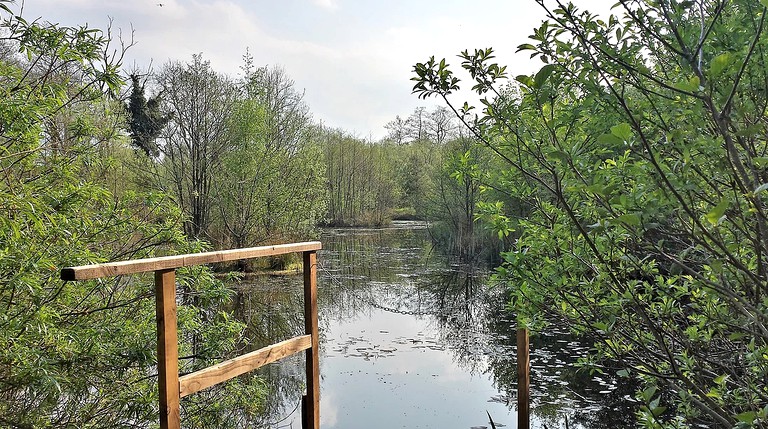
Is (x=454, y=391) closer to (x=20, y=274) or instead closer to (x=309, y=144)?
(x=20, y=274)

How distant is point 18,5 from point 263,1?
297 inches

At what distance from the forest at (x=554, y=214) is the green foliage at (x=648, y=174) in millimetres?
11

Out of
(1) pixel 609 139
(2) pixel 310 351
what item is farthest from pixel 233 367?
(1) pixel 609 139

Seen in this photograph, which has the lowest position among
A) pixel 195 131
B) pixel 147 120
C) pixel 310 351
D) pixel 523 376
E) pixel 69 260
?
pixel 523 376

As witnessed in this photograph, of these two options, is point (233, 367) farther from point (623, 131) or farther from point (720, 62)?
point (720, 62)

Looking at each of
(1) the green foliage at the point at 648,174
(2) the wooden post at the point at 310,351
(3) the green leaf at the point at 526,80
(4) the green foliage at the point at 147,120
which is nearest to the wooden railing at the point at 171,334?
(2) the wooden post at the point at 310,351

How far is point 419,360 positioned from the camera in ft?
23.9

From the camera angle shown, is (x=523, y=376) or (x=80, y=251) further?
(x=523, y=376)

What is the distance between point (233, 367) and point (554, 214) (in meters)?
1.75

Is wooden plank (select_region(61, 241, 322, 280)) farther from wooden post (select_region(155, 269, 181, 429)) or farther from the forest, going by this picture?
the forest

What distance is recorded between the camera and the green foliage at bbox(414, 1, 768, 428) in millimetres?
1240

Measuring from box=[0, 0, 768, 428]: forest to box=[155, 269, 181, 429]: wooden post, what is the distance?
0.55 metres

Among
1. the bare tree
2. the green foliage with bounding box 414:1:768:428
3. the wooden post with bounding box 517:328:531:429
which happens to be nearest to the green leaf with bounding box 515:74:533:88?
the green foliage with bounding box 414:1:768:428

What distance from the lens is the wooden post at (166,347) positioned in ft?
7.68
